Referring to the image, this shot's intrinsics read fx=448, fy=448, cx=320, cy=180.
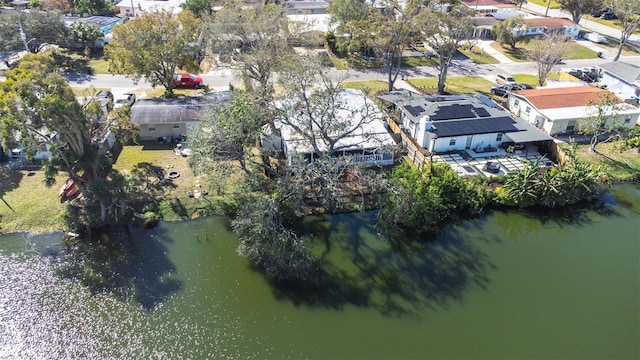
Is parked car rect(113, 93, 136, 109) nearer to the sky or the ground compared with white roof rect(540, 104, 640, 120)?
nearer to the ground

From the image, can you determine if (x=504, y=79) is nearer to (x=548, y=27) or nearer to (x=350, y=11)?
(x=350, y=11)

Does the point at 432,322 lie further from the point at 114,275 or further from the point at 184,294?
the point at 114,275

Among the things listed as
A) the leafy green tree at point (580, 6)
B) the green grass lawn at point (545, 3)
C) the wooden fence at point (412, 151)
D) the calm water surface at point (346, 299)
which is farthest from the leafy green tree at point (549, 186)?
the green grass lawn at point (545, 3)

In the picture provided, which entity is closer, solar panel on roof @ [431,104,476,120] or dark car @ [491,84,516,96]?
solar panel on roof @ [431,104,476,120]

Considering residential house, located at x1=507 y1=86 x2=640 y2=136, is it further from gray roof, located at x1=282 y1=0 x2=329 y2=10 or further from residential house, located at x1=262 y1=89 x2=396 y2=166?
gray roof, located at x1=282 y1=0 x2=329 y2=10

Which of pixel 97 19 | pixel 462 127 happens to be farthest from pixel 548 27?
pixel 97 19

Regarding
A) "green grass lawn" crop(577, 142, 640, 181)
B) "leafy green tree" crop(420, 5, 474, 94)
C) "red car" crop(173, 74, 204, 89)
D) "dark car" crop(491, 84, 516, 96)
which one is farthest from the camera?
"red car" crop(173, 74, 204, 89)

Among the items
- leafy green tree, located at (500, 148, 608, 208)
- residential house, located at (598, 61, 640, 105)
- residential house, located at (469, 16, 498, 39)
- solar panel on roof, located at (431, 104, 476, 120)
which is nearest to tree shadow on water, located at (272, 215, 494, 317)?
leafy green tree, located at (500, 148, 608, 208)
